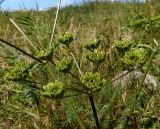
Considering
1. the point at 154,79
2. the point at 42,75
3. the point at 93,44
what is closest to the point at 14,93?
the point at 42,75

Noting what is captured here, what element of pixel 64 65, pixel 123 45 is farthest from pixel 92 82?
pixel 123 45

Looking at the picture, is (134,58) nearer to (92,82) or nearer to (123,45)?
(123,45)

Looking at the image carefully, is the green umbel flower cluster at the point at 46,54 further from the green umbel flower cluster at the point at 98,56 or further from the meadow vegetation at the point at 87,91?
the green umbel flower cluster at the point at 98,56

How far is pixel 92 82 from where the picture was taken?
183 centimetres

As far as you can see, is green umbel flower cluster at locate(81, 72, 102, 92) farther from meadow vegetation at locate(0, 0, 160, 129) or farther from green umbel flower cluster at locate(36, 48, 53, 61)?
green umbel flower cluster at locate(36, 48, 53, 61)

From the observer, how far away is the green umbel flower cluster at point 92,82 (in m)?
1.80

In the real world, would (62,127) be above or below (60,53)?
below

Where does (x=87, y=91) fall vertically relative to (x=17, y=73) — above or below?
below

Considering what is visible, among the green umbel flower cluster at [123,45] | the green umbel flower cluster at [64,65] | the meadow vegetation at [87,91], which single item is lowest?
the meadow vegetation at [87,91]

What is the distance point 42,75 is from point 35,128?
2.72ft

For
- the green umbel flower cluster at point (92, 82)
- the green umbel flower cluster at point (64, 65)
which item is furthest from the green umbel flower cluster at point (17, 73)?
the green umbel flower cluster at point (92, 82)

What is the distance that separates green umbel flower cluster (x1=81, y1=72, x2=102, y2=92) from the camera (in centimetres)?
180

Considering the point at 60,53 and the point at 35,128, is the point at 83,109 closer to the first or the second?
the point at 35,128

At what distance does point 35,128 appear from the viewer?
289cm
